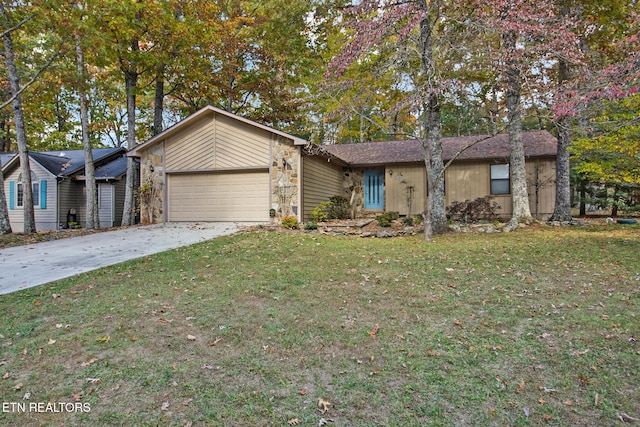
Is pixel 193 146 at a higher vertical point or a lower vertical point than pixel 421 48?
lower

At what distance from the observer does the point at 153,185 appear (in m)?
13.6

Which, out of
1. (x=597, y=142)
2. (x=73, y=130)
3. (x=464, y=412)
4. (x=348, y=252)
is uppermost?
(x=73, y=130)

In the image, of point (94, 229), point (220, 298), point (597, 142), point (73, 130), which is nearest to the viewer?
point (220, 298)

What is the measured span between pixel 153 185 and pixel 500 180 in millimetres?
13453

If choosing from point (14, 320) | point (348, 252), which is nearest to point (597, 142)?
point (348, 252)

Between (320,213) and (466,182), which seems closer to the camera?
(320,213)

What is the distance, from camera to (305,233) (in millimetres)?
10336

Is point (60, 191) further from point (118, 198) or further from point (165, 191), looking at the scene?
point (165, 191)

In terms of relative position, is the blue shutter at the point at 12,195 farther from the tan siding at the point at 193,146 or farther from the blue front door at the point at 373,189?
the blue front door at the point at 373,189

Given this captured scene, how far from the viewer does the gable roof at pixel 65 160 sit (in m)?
16.5

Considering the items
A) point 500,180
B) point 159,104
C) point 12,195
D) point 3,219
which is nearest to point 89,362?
point 3,219

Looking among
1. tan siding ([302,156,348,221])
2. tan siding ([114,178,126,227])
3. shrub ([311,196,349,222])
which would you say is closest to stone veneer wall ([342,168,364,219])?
tan siding ([302,156,348,221])

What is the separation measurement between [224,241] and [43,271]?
364 centimetres

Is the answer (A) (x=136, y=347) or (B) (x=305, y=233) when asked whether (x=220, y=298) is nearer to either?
(A) (x=136, y=347)
